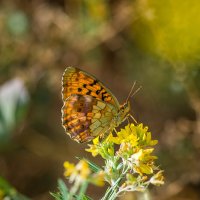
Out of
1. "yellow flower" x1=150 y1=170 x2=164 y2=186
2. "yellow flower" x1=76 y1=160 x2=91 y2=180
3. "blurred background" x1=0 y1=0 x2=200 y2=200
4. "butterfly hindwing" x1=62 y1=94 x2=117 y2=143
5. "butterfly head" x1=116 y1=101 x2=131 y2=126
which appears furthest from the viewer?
"blurred background" x1=0 y1=0 x2=200 y2=200

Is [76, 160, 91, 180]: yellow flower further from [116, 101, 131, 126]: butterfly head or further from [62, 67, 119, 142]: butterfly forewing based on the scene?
[116, 101, 131, 126]: butterfly head

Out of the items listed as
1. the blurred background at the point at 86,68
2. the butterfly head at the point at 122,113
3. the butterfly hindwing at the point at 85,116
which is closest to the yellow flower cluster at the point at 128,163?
the butterfly hindwing at the point at 85,116

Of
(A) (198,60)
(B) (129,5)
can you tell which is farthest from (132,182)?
(B) (129,5)

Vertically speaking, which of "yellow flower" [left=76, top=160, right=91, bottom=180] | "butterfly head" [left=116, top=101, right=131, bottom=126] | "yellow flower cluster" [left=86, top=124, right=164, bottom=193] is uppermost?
"butterfly head" [left=116, top=101, right=131, bottom=126]

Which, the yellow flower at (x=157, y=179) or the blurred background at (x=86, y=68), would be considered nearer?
the yellow flower at (x=157, y=179)

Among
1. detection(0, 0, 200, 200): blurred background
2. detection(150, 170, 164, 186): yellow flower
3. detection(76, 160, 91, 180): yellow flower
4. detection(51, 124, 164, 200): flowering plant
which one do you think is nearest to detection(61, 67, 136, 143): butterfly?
detection(51, 124, 164, 200): flowering plant

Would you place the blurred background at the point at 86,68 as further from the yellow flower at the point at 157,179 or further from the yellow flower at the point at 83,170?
the yellow flower at the point at 83,170

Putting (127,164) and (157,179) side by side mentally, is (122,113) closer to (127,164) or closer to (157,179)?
(127,164)
